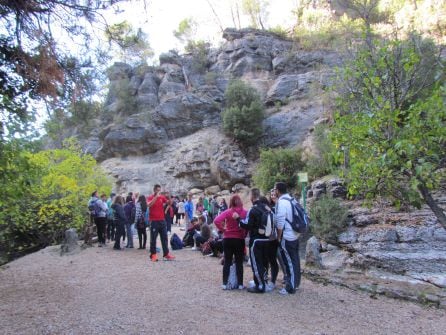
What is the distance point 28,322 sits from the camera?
15.7 ft

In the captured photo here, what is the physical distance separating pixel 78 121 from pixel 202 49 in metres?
35.4

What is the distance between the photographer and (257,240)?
19.9 feet

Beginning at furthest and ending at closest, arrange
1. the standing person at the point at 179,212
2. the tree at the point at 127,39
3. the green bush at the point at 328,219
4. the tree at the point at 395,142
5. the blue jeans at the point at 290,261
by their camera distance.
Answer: the standing person at the point at 179,212
the green bush at the point at 328,219
the blue jeans at the point at 290,261
the tree at the point at 127,39
the tree at the point at 395,142

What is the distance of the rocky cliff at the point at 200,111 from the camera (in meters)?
28.5

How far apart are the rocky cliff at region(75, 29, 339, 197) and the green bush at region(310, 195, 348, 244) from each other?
523 inches

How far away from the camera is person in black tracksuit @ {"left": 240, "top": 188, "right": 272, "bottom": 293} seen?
19.7 feet

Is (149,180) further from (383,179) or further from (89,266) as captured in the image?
(383,179)

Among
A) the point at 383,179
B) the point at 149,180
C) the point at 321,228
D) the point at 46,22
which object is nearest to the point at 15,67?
the point at 46,22

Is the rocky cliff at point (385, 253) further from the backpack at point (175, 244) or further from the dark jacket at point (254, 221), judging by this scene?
the backpack at point (175, 244)

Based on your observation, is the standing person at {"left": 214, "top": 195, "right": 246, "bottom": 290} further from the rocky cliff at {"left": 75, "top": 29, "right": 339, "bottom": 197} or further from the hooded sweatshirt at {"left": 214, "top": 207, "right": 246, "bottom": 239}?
the rocky cliff at {"left": 75, "top": 29, "right": 339, "bottom": 197}

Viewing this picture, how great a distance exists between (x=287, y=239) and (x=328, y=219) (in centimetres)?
780

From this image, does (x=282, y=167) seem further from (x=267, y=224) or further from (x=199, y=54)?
(x=199, y=54)

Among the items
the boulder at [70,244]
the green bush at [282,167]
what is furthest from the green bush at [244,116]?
the boulder at [70,244]

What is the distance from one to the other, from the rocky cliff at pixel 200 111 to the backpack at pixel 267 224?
68.3 ft
